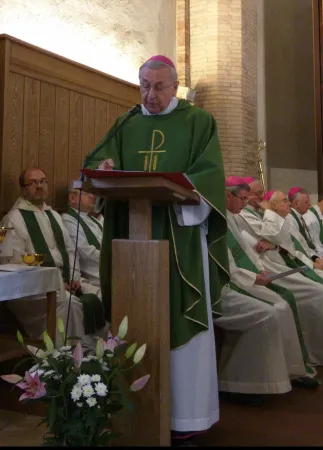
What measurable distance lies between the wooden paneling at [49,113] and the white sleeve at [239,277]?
7.07 feet

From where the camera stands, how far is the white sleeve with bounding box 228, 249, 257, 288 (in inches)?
168

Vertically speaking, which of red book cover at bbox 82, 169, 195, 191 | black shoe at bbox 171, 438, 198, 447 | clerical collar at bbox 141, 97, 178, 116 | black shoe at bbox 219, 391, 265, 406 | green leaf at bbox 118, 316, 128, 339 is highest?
clerical collar at bbox 141, 97, 178, 116

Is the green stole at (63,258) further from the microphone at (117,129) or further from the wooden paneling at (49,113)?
the microphone at (117,129)

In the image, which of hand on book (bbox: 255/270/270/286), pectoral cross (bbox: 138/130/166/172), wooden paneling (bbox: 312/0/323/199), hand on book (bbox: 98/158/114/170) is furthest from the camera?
wooden paneling (bbox: 312/0/323/199)

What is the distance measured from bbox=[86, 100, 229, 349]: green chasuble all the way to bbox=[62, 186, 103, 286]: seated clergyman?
203 cm

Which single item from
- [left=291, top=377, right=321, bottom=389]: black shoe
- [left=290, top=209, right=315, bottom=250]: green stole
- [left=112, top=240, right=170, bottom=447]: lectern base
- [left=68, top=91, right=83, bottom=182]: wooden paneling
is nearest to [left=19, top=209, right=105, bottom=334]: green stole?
[left=68, top=91, right=83, bottom=182]: wooden paneling

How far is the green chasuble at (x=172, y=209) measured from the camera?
2721 millimetres

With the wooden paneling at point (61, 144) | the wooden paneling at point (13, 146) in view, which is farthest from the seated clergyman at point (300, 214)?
the wooden paneling at point (13, 146)

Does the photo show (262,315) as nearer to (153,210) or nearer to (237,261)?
(237,261)

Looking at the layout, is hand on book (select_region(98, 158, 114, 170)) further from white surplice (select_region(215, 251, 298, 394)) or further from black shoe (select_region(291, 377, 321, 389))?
black shoe (select_region(291, 377, 321, 389))

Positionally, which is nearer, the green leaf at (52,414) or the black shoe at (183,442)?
the green leaf at (52,414)

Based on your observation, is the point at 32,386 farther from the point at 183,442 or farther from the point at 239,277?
the point at 239,277

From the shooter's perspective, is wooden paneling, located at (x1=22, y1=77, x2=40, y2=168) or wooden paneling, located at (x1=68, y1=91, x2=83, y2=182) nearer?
wooden paneling, located at (x1=22, y1=77, x2=40, y2=168)

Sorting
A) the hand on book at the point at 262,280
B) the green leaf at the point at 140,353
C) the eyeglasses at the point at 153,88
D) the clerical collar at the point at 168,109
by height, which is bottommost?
the green leaf at the point at 140,353
